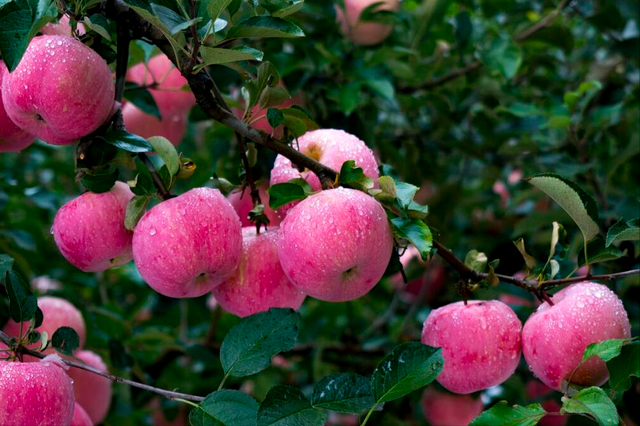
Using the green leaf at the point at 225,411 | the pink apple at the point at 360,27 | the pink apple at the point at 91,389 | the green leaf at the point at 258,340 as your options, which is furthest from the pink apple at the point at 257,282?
the pink apple at the point at 360,27

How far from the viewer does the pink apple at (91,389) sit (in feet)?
3.94

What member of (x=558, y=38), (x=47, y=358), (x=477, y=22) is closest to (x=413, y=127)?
(x=558, y=38)

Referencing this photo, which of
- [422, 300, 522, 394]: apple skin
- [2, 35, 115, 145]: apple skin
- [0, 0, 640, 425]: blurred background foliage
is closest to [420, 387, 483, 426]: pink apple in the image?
[0, 0, 640, 425]: blurred background foliage

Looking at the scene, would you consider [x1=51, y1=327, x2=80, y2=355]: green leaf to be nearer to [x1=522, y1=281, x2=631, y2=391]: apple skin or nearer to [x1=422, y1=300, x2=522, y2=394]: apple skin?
[x1=422, y1=300, x2=522, y2=394]: apple skin

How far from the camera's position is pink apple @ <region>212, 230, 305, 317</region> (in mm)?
901

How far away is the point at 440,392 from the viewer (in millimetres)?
1593

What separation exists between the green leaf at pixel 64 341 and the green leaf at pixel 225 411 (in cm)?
23

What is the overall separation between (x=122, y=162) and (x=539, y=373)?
0.54m

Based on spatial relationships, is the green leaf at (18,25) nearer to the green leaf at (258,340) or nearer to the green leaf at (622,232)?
the green leaf at (258,340)

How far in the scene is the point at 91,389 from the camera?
1.23m

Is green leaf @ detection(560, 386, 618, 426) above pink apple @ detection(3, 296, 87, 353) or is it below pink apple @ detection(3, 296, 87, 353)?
above

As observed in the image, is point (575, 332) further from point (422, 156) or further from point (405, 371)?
point (422, 156)

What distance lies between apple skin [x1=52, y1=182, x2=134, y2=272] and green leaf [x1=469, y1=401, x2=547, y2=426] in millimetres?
445

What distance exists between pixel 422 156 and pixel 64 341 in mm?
1154
